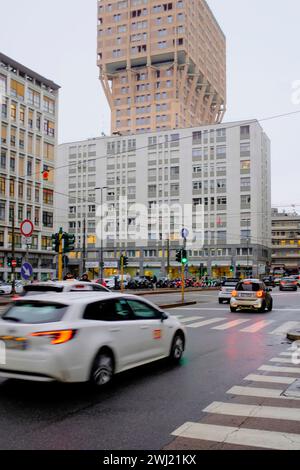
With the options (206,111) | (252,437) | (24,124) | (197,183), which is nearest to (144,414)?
(252,437)

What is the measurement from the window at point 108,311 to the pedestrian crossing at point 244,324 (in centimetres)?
734

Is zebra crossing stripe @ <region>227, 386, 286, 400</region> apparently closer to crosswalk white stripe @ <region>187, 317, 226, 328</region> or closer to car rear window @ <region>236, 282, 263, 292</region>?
crosswalk white stripe @ <region>187, 317, 226, 328</region>

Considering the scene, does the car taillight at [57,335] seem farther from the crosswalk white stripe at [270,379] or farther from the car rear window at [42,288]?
the car rear window at [42,288]

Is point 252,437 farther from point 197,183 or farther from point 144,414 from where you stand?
point 197,183

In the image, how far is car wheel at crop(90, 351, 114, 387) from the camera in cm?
704

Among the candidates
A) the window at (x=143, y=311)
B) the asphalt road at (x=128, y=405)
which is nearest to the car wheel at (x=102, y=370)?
the asphalt road at (x=128, y=405)

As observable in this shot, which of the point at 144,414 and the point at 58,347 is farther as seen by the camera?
the point at 58,347

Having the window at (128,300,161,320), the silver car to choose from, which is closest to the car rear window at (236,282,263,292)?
the silver car

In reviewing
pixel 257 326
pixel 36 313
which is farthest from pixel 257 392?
pixel 257 326

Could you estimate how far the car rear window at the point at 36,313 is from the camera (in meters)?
7.00

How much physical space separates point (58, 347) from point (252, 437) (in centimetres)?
278

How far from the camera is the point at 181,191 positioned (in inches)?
3807

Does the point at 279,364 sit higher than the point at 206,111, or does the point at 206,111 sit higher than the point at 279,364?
the point at 206,111

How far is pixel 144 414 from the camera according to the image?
5.89 metres
